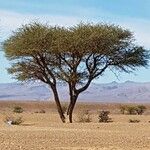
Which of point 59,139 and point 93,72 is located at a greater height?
point 93,72

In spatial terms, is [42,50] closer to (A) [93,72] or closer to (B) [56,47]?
(B) [56,47]

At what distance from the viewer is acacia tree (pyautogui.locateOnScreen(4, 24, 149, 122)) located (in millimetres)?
44562

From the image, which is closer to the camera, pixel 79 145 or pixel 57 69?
pixel 79 145

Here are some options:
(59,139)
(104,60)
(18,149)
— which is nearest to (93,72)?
(104,60)

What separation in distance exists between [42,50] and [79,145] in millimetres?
21305

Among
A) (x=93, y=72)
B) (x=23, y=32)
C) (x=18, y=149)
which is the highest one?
(x=23, y=32)

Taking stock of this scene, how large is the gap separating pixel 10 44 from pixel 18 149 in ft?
85.1

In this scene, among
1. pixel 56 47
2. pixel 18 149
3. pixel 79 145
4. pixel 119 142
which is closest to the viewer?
pixel 18 149

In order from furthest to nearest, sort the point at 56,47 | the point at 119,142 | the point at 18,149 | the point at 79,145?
1. the point at 56,47
2. the point at 119,142
3. the point at 79,145
4. the point at 18,149

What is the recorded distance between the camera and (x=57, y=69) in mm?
46469

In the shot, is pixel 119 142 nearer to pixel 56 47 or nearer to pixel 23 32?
pixel 56 47

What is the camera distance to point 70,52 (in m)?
45.1

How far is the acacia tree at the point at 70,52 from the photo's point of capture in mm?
44562

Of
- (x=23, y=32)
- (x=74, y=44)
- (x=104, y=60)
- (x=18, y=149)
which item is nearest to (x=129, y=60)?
(x=104, y=60)
